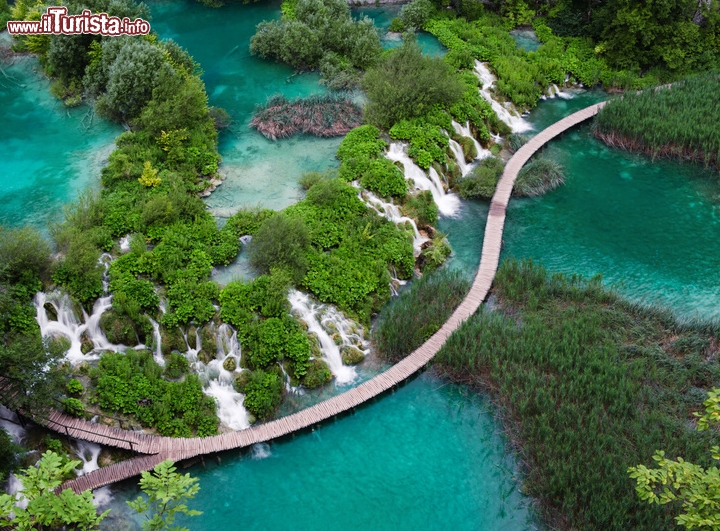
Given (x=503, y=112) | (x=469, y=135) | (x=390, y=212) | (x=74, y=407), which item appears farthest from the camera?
(x=503, y=112)

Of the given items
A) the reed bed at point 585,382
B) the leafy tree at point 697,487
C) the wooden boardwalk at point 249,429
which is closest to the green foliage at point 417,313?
the wooden boardwalk at point 249,429

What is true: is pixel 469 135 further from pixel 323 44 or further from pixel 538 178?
pixel 323 44

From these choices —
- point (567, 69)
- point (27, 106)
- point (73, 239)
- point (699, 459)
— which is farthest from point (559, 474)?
point (27, 106)

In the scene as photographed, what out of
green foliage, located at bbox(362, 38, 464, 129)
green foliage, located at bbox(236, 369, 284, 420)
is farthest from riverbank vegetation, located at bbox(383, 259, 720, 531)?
green foliage, located at bbox(362, 38, 464, 129)

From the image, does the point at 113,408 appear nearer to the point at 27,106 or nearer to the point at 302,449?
the point at 302,449

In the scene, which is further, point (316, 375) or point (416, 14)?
point (416, 14)

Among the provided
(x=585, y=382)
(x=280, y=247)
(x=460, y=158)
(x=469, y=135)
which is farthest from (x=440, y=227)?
(x=585, y=382)
